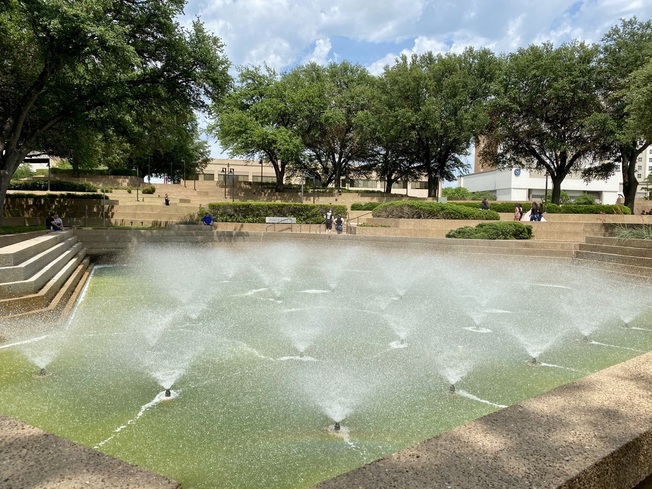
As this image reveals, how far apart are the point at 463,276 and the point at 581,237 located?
365 inches

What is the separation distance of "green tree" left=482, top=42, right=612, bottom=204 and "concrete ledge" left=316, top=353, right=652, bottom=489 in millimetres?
38005

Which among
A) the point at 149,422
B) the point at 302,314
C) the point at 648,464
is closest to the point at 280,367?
the point at 149,422

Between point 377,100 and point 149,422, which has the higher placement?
point 377,100

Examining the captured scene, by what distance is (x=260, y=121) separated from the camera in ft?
149

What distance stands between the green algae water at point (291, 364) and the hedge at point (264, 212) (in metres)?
17.3

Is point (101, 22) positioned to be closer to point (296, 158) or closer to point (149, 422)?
point (149, 422)

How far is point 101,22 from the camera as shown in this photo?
15117 millimetres

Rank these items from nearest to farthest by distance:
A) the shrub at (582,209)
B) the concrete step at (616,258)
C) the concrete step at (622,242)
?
the concrete step at (616,258) → the concrete step at (622,242) → the shrub at (582,209)

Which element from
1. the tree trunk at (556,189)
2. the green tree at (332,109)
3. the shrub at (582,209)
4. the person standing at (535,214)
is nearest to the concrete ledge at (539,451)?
the person standing at (535,214)

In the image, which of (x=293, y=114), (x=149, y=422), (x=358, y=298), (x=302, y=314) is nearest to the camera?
(x=149, y=422)

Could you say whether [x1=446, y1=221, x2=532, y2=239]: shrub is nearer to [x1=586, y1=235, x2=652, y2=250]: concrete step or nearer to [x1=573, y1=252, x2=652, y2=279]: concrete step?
[x1=586, y1=235, x2=652, y2=250]: concrete step

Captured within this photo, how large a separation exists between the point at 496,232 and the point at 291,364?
1684 cm

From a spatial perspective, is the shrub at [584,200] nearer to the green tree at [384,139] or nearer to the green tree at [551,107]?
the green tree at [551,107]

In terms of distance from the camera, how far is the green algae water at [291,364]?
459 centimetres
